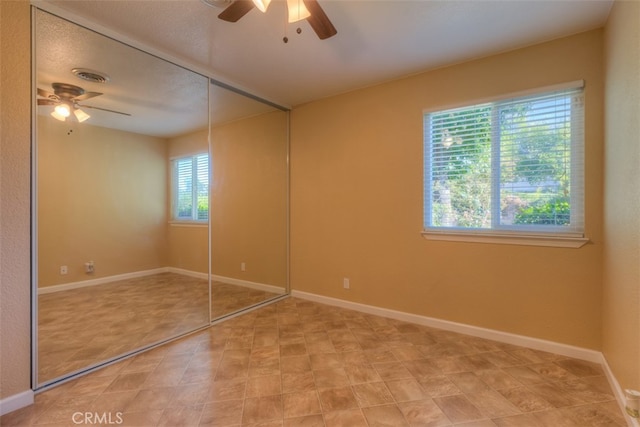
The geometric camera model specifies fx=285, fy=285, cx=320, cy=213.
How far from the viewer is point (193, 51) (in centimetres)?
255

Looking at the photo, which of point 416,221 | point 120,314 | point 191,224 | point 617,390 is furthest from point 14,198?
point 617,390

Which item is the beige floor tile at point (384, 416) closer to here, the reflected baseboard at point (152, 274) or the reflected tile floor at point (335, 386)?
the reflected tile floor at point (335, 386)

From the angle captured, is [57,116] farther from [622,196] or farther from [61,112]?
[622,196]

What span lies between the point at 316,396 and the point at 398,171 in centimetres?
224

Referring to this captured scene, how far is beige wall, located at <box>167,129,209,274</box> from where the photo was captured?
323cm

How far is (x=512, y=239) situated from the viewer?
2.52m

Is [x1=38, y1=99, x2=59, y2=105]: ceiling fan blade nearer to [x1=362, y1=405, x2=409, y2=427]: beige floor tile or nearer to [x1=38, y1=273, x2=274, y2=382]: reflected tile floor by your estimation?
[x1=38, y1=273, x2=274, y2=382]: reflected tile floor

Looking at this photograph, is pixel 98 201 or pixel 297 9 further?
pixel 98 201

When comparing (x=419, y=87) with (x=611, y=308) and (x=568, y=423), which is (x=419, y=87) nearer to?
(x=611, y=308)

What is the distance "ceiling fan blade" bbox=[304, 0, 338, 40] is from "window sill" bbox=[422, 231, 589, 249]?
205cm

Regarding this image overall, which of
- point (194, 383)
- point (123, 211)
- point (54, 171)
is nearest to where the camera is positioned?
point (194, 383)

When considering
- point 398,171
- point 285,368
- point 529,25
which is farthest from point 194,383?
point 529,25

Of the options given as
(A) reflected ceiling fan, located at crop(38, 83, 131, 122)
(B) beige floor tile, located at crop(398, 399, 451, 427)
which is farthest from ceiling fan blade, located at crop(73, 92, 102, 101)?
(B) beige floor tile, located at crop(398, 399, 451, 427)

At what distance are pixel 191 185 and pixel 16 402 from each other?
7.12 feet
